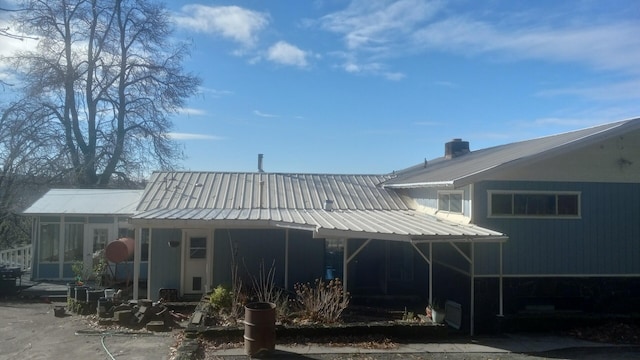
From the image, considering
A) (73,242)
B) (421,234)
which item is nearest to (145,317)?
(421,234)

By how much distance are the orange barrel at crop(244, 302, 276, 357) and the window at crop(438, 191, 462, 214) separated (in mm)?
5944

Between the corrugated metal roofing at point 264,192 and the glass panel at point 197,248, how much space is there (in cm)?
100

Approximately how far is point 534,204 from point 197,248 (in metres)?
9.46

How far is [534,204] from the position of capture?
12.3m

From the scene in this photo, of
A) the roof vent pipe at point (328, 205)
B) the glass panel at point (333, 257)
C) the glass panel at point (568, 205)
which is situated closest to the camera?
the glass panel at point (568, 205)

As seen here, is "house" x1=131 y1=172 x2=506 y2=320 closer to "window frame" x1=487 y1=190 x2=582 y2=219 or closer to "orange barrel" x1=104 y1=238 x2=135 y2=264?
"orange barrel" x1=104 y1=238 x2=135 y2=264

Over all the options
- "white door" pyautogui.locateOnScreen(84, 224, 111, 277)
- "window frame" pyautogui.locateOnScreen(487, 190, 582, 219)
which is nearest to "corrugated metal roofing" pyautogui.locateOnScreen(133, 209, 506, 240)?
"window frame" pyautogui.locateOnScreen(487, 190, 582, 219)

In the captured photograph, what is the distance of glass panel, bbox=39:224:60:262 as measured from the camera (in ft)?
62.0

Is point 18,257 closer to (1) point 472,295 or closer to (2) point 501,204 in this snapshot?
(1) point 472,295

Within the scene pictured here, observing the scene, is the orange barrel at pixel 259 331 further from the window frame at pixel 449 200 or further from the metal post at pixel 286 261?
the window frame at pixel 449 200

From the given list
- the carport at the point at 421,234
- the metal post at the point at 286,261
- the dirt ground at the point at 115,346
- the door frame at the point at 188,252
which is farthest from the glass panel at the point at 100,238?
the carport at the point at 421,234

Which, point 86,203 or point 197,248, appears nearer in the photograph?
point 197,248

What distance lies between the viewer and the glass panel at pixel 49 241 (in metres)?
18.9

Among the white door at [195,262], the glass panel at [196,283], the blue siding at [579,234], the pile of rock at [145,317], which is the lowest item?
the pile of rock at [145,317]
